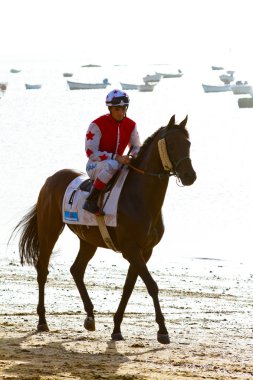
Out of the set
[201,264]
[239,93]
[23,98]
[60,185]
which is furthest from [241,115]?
[60,185]

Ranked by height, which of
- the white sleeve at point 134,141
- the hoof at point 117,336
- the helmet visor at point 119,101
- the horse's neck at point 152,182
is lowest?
the hoof at point 117,336

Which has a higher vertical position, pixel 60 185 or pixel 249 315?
pixel 60 185

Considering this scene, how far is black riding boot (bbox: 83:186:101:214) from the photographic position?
12.3 metres

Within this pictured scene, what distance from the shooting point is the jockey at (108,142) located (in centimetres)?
1218

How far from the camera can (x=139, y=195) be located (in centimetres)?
1201

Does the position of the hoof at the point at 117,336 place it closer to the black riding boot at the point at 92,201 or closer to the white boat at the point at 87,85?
the black riding boot at the point at 92,201

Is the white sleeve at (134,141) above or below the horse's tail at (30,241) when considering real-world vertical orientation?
above

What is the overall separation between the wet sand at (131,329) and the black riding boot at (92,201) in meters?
1.34

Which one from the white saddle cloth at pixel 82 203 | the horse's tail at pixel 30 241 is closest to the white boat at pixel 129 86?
the horse's tail at pixel 30 241

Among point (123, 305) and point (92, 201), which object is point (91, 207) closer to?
point (92, 201)

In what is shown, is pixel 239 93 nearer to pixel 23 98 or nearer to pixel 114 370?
pixel 23 98

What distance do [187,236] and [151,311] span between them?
13116 mm

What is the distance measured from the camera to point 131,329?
12586mm

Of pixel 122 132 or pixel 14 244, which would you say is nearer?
pixel 122 132
